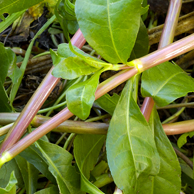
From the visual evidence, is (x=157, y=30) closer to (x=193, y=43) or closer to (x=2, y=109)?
(x=193, y=43)

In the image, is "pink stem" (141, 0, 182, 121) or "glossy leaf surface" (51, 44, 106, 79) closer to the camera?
"glossy leaf surface" (51, 44, 106, 79)

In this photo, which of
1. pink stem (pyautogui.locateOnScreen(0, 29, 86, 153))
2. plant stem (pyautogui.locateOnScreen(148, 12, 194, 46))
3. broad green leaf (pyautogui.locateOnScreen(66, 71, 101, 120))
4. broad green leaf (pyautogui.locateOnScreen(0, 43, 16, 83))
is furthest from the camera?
plant stem (pyautogui.locateOnScreen(148, 12, 194, 46))

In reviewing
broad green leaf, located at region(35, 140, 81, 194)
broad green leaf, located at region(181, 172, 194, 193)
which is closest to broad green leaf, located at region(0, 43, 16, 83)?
broad green leaf, located at region(35, 140, 81, 194)

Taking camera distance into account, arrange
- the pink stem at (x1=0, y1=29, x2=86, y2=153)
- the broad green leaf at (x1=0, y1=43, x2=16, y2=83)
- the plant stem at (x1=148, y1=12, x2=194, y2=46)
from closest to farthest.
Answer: the pink stem at (x1=0, y1=29, x2=86, y2=153)
the broad green leaf at (x1=0, y1=43, x2=16, y2=83)
the plant stem at (x1=148, y1=12, x2=194, y2=46)

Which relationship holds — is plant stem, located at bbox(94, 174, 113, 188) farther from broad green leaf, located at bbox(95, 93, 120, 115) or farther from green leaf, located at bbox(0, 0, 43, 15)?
green leaf, located at bbox(0, 0, 43, 15)

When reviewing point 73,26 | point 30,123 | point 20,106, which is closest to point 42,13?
point 73,26

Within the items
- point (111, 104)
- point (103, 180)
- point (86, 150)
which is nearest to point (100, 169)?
point (103, 180)

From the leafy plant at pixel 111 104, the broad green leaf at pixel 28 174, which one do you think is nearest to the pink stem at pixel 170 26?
the leafy plant at pixel 111 104
